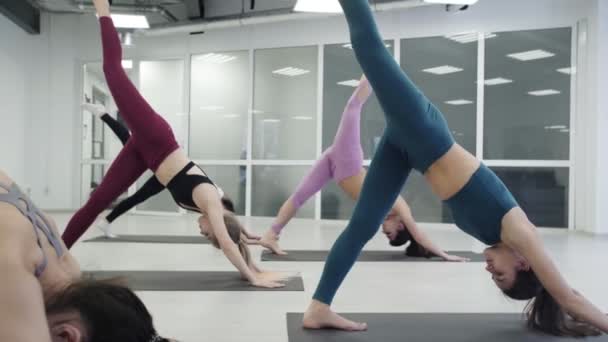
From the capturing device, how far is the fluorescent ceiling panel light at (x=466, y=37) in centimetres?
702

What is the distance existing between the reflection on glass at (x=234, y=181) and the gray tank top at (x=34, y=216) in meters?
7.01

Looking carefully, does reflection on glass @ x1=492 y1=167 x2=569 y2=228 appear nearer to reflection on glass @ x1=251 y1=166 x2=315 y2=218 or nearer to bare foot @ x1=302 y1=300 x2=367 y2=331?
reflection on glass @ x1=251 y1=166 x2=315 y2=218

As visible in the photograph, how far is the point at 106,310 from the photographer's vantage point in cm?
98

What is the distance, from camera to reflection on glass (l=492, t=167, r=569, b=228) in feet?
22.0

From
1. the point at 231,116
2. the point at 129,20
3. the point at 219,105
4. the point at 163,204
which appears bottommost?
the point at 163,204

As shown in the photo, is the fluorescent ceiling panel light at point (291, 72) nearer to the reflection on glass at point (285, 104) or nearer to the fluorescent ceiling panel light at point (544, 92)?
the reflection on glass at point (285, 104)

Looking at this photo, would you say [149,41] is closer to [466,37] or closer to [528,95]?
[466,37]

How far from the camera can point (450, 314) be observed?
2.33 meters

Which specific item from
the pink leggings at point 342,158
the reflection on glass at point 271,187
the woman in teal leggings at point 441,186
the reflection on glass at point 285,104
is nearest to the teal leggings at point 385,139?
the woman in teal leggings at point 441,186

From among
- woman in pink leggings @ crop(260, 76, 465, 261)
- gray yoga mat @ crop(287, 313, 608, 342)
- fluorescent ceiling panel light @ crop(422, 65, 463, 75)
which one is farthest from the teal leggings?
fluorescent ceiling panel light @ crop(422, 65, 463, 75)

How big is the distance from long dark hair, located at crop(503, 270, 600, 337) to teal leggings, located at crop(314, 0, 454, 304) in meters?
0.58

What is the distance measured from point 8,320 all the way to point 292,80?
24.5 ft

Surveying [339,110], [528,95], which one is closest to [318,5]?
[339,110]

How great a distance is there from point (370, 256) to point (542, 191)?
3.89m
